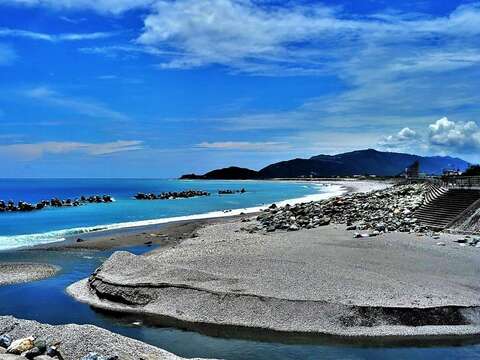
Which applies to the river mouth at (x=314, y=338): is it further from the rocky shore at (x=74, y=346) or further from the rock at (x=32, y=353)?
the rock at (x=32, y=353)

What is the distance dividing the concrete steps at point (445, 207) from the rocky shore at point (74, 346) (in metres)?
19.3

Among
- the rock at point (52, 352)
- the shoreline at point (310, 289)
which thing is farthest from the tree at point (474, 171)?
the rock at point (52, 352)

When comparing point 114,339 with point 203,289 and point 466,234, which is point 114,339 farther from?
point 466,234

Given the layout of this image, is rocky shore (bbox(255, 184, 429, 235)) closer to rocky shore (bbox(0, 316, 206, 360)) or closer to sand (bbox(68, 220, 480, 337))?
sand (bbox(68, 220, 480, 337))

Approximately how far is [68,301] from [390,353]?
10.2 metres

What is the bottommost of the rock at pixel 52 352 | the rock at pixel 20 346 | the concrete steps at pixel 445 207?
the rock at pixel 52 352

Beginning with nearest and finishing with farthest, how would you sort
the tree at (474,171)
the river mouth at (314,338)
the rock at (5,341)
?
1. the rock at (5,341)
2. the river mouth at (314,338)
3. the tree at (474,171)

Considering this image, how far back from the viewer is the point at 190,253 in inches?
858

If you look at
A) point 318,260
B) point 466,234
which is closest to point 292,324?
point 318,260

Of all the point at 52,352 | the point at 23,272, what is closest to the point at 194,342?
the point at 52,352

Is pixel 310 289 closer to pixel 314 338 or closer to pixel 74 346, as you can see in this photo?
pixel 314 338

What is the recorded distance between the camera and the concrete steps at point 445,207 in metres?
26.6

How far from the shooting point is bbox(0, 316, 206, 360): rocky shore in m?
9.90

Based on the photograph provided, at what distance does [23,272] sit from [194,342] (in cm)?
1173
